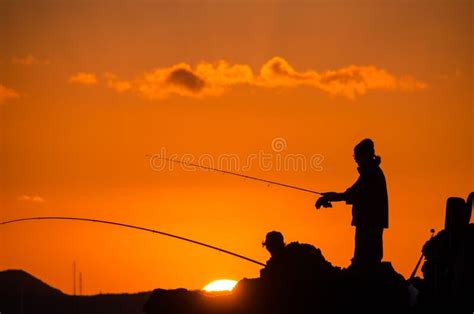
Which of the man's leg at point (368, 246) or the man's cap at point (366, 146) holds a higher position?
the man's cap at point (366, 146)

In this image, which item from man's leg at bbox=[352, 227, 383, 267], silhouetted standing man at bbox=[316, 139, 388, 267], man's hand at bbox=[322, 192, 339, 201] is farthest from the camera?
man's hand at bbox=[322, 192, 339, 201]

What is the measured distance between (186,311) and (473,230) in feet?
18.1

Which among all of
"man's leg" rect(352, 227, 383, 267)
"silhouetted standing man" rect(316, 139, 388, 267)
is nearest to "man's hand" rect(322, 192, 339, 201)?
"silhouetted standing man" rect(316, 139, 388, 267)

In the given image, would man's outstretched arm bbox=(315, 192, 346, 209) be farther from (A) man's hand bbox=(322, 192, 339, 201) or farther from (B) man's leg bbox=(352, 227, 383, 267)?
(B) man's leg bbox=(352, 227, 383, 267)

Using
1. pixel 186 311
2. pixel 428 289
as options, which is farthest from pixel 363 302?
pixel 186 311

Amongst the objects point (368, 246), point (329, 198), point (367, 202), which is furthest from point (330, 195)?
point (368, 246)

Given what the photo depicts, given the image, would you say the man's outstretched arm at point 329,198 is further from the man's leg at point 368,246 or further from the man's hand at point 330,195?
the man's leg at point 368,246

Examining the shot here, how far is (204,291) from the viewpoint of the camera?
27.7 metres

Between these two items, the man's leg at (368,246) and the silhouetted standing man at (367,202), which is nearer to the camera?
the man's leg at (368,246)

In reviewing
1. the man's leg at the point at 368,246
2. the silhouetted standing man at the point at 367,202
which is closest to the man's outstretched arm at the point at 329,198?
the silhouetted standing man at the point at 367,202

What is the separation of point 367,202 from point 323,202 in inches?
32.5

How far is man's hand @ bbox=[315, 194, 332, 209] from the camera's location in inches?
1085

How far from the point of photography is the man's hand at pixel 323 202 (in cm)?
2756

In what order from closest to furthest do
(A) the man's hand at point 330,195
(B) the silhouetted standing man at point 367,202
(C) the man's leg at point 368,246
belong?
1. (C) the man's leg at point 368,246
2. (B) the silhouetted standing man at point 367,202
3. (A) the man's hand at point 330,195
